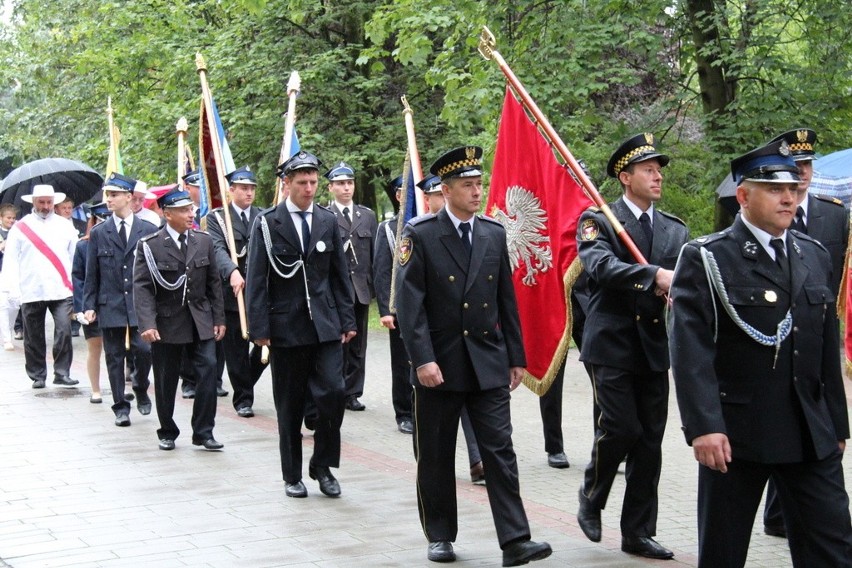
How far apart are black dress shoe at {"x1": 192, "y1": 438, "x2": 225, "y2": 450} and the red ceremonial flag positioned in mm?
3382

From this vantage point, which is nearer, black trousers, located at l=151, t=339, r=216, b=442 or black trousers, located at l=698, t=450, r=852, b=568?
black trousers, located at l=698, t=450, r=852, b=568

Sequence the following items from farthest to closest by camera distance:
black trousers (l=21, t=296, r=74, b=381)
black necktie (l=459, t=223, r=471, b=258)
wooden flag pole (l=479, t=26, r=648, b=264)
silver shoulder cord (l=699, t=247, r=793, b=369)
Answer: black trousers (l=21, t=296, r=74, b=381) < wooden flag pole (l=479, t=26, r=648, b=264) < black necktie (l=459, t=223, r=471, b=258) < silver shoulder cord (l=699, t=247, r=793, b=369)

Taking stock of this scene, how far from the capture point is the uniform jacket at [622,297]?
6.91 metres

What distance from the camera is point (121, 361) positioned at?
1215 centimetres

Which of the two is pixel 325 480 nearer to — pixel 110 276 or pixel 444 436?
pixel 444 436

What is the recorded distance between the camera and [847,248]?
7.70m

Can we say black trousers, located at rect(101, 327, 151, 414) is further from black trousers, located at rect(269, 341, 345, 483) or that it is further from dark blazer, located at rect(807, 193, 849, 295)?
dark blazer, located at rect(807, 193, 849, 295)

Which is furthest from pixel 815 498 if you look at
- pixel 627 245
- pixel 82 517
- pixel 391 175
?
pixel 391 175

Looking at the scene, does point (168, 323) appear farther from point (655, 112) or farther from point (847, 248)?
point (655, 112)

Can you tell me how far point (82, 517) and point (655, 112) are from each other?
455 inches

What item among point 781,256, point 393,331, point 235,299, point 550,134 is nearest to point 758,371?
point 781,256

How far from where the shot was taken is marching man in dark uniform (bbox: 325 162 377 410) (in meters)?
12.6

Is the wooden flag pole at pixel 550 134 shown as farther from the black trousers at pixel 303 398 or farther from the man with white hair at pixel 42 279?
the man with white hair at pixel 42 279

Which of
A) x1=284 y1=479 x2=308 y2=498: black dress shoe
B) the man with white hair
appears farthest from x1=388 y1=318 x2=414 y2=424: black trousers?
the man with white hair
